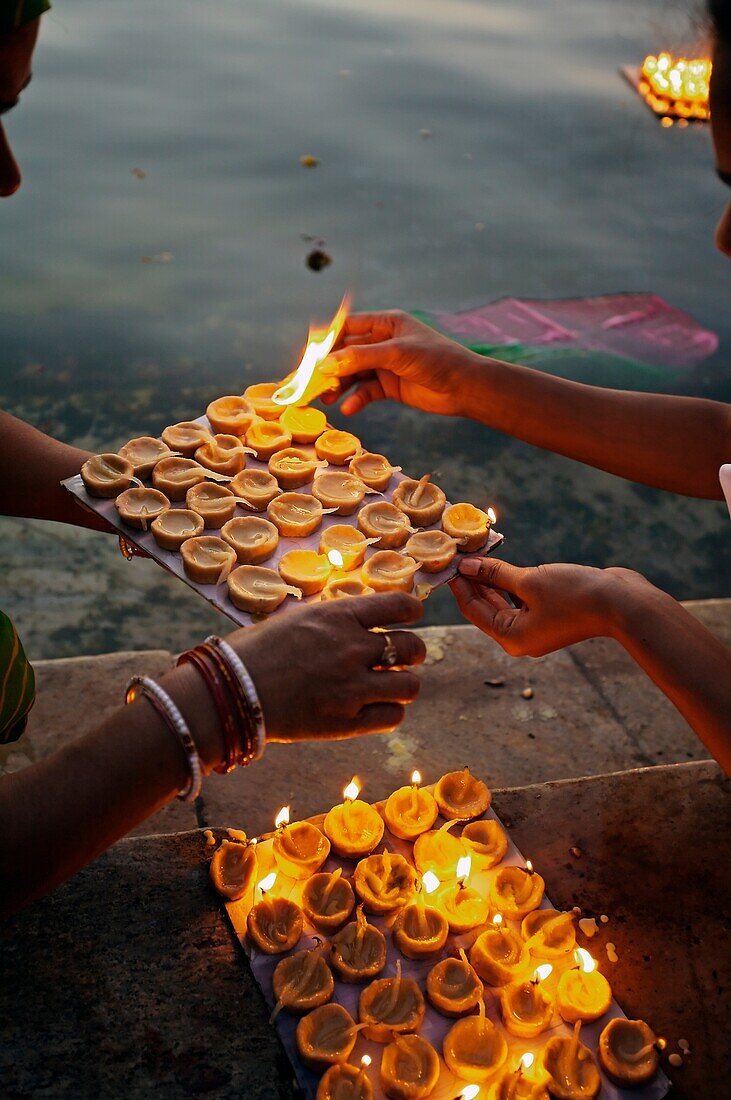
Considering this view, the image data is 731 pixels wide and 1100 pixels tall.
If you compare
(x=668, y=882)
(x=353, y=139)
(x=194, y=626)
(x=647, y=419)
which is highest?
(x=647, y=419)

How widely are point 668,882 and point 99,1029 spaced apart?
1335mm

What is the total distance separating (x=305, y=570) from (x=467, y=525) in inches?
17.2

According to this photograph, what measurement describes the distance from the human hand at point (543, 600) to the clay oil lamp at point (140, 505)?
30.9 inches

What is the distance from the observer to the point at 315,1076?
177 centimetres

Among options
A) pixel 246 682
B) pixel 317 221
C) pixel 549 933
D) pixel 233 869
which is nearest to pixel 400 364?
pixel 246 682

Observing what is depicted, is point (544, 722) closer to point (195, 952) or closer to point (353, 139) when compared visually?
point (195, 952)

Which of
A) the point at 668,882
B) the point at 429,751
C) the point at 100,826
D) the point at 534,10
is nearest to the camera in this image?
the point at 100,826

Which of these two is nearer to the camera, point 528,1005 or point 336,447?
point 528,1005

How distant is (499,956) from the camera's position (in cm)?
199

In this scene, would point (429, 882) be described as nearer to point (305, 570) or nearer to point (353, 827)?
point (353, 827)

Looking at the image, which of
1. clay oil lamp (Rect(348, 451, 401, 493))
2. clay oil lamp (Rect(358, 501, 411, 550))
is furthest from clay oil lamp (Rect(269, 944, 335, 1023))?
clay oil lamp (Rect(348, 451, 401, 493))

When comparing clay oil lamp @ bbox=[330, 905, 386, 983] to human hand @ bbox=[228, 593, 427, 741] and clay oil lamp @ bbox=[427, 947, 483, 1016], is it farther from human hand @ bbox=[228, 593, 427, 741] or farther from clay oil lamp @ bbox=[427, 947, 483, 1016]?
human hand @ bbox=[228, 593, 427, 741]

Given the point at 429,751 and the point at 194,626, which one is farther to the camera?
the point at 194,626

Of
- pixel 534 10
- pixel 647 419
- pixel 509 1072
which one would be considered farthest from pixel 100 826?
pixel 534 10
